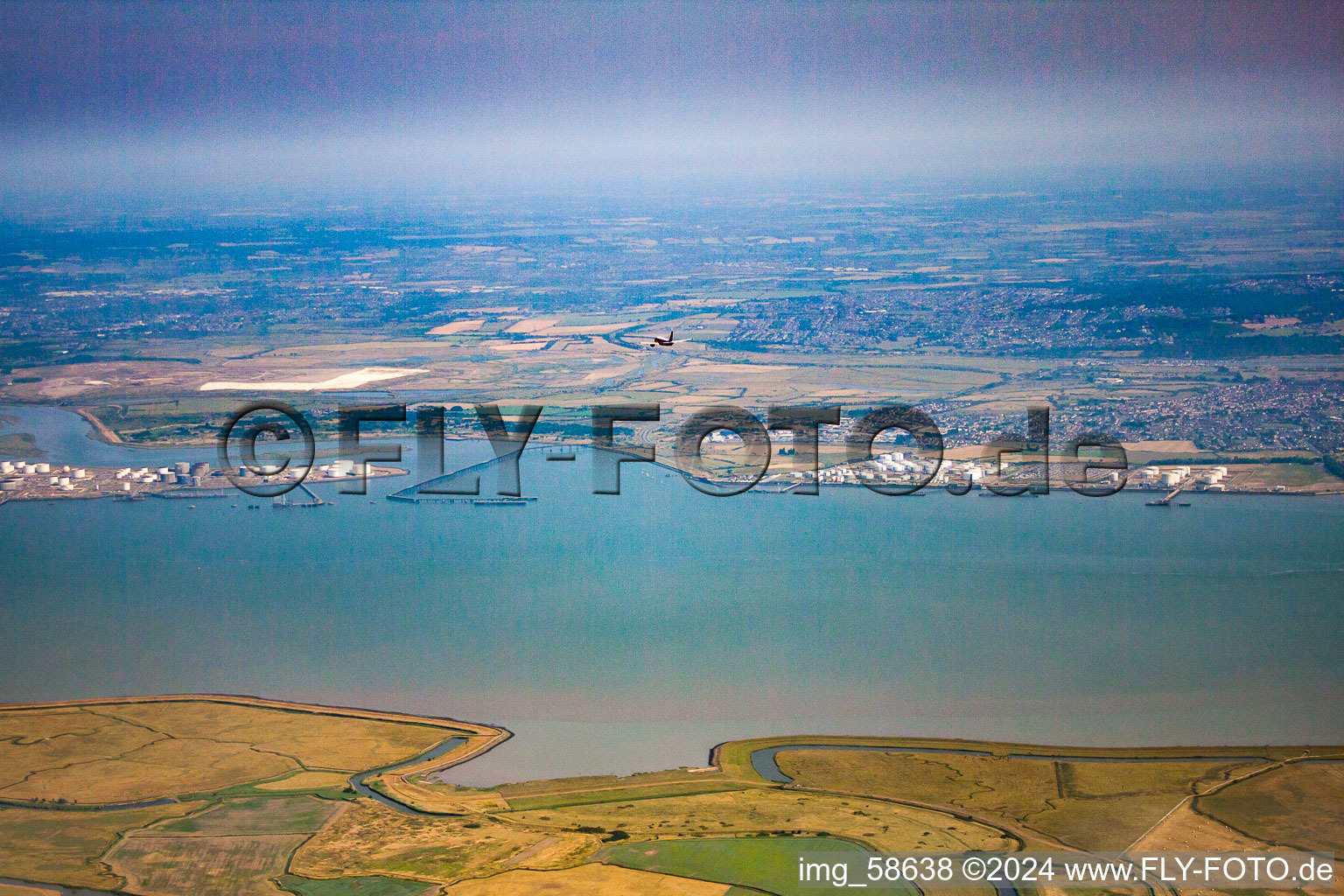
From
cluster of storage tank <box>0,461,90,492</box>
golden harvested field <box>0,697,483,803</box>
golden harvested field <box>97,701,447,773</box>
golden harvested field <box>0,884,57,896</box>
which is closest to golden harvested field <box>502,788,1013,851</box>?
golden harvested field <box>97,701,447,773</box>

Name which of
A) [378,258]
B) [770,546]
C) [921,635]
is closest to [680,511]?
[770,546]

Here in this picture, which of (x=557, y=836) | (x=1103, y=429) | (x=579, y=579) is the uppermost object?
(x=1103, y=429)

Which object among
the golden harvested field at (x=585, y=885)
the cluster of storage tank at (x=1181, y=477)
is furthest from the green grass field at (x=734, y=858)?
the cluster of storage tank at (x=1181, y=477)

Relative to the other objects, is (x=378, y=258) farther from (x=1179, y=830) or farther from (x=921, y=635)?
(x=1179, y=830)

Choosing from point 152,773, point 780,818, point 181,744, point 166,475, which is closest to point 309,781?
point 152,773

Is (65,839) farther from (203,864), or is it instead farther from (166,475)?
(166,475)

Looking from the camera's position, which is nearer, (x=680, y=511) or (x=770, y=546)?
(x=770, y=546)

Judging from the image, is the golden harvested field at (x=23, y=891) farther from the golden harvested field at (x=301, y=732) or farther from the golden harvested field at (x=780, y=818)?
the golden harvested field at (x=780, y=818)
